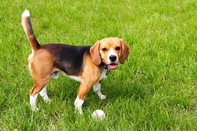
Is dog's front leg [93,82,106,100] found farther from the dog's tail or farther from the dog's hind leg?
the dog's tail

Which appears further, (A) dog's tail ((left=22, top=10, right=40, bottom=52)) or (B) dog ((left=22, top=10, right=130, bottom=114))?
(A) dog's tail ((left=22, top=10, right=40, bottom=52))

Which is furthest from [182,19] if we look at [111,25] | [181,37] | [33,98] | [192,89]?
[33,98]

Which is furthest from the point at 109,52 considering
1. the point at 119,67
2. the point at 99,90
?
the point at 119,67

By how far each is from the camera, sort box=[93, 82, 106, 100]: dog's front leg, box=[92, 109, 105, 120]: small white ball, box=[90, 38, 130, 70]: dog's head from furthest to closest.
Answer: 1. box=[93, 82, 106, 100]: dog's front leg
2. box=[92, 109, 105, 120]: small white ball
3. box=[90, 38, 130, 70]: dog's head

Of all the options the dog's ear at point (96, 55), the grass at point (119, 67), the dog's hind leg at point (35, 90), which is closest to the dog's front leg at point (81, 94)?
the grass at point (119, 67)

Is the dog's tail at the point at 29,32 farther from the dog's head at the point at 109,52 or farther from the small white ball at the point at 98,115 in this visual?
the small white ball at the point at 98,115

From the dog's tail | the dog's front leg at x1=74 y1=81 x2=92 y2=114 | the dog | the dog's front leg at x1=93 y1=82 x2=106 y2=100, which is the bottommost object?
the dog's front leg at x1=93 y1=82 x2=106 y2=100

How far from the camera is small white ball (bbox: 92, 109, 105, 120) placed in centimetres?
351

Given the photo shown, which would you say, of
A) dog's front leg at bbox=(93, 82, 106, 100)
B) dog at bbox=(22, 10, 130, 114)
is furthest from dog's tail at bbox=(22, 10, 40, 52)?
dog's front leg at bbox=(93, 82, 106, 100)

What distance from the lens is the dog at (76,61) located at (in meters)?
3.47

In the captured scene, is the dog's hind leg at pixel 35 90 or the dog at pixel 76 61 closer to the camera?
the dog at pixel 76 61

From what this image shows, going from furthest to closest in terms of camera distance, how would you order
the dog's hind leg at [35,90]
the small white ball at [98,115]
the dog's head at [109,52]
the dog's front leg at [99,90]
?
the dog's front leg at [99,90]
the dog's hind leg at [35,90]
the small white ball at [98,115]
the dog's head at [109,52]

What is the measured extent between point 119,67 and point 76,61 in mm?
1243

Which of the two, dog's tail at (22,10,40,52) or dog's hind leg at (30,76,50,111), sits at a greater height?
dog's tail at (22,10,40,52)
